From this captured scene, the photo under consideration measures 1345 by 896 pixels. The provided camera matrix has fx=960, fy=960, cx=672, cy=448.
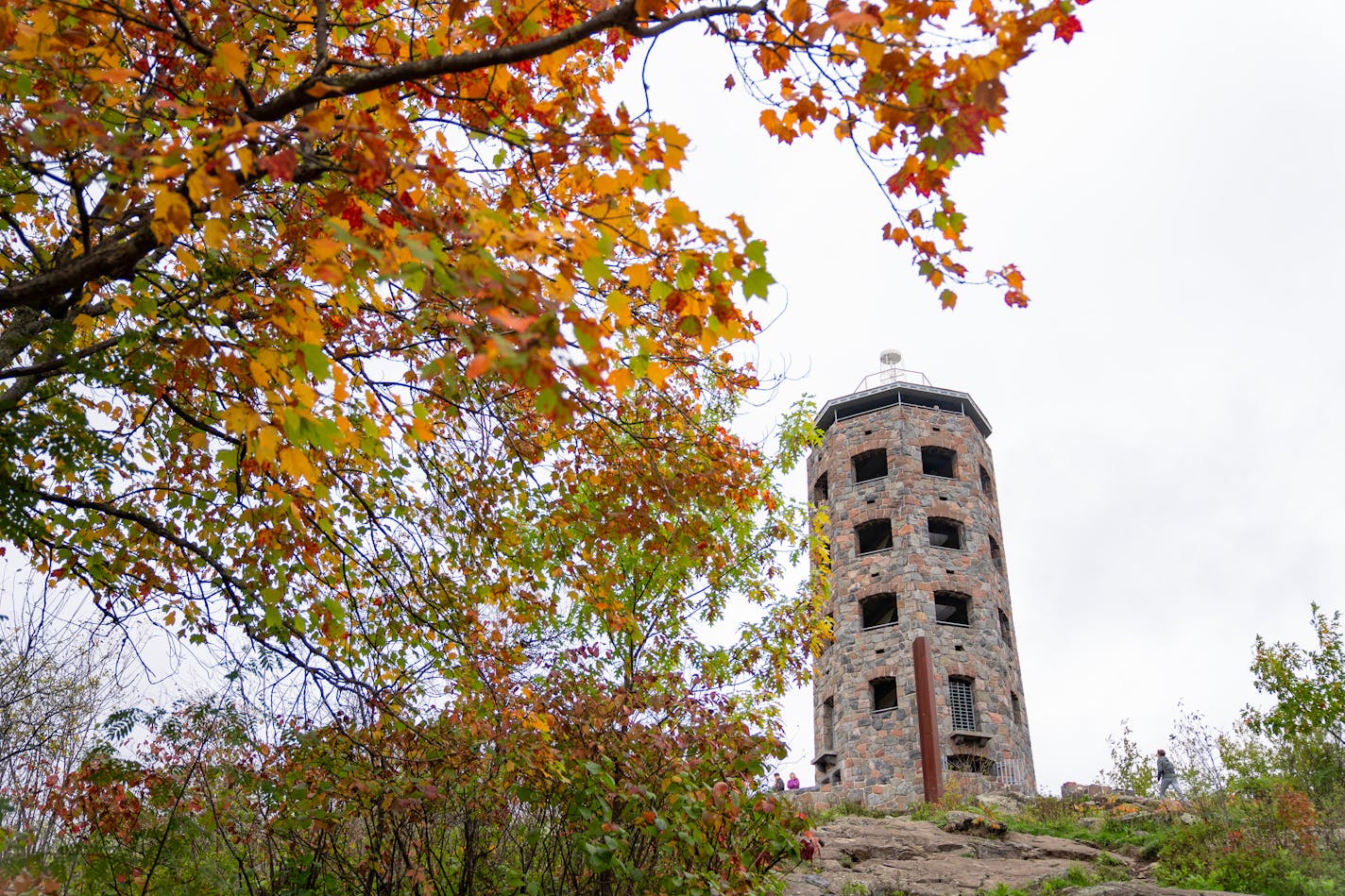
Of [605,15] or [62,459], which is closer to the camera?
[605,15]

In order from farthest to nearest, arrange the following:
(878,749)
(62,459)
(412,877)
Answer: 1. (878,749)
2. (412,877)
3. (62,459)

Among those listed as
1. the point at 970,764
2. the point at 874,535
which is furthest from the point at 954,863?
the point at 874,535

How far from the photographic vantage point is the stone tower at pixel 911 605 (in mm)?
20719

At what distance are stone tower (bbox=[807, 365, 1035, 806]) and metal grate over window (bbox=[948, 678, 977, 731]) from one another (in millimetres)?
30

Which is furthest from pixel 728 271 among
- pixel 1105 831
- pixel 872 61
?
pixel 1105 831

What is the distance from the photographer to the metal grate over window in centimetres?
2103

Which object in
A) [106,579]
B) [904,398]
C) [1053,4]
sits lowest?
[106,579]

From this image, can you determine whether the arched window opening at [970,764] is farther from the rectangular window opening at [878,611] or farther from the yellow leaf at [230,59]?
the yellow leaf at [230,59]

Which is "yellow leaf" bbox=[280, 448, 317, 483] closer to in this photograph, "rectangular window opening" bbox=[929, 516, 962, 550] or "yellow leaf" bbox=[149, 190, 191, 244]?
"yellow leaf" bbox=[149, 190, 191, 244]

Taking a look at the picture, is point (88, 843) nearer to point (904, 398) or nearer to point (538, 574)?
point (538, 574)

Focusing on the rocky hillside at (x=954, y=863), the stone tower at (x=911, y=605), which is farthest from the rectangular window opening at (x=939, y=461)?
the rocky hillside at (x=954, y=863)

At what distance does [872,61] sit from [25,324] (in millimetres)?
4401

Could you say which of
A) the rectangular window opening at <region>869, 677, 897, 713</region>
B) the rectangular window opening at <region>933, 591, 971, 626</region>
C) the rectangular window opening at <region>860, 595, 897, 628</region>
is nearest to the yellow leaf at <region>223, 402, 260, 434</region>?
the rectangular window opening at <region>869, 677, 897, 713</region>

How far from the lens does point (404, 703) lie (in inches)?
214
